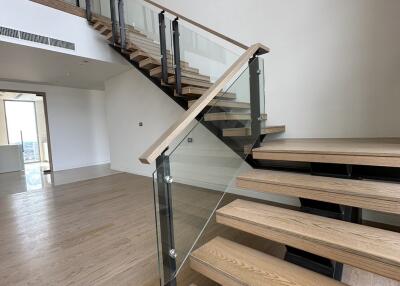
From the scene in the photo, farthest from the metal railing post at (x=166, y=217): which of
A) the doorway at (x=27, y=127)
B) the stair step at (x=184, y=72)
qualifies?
the doorway at (x=27, y=127)

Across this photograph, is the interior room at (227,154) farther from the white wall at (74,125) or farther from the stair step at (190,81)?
the white wall at (74,125)

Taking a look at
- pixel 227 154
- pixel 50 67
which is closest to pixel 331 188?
pixel 227 154

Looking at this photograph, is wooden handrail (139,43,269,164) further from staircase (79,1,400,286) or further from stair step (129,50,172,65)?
stair step (129,50,172,65)

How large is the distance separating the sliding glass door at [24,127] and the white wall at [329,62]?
970cm

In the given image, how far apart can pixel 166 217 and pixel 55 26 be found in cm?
430

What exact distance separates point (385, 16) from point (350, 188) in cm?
212

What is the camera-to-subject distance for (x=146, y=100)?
5.39 m

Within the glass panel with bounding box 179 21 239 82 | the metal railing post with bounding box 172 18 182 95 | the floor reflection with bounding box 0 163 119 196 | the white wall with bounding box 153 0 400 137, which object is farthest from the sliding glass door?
the white wall with bounding box 153 0 400 137

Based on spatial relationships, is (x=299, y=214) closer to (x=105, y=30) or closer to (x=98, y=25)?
(x=105, y=30)

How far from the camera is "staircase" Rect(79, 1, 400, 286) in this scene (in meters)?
1.25

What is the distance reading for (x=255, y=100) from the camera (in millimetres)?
2365

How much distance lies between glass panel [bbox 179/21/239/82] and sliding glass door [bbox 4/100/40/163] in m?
8.84

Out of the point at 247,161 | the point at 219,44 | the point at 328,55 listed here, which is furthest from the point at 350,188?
the point at 219,44

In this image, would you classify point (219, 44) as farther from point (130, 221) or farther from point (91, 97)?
point (91, 97)
